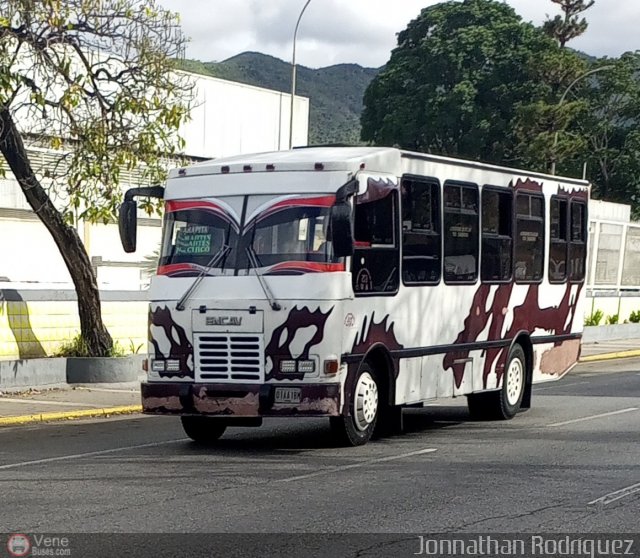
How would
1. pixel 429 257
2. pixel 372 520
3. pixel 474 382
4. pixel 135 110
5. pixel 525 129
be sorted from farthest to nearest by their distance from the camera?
pixel 525 129, pixel 135 110, pixel 474 382, pixel 429 257, pixel 372 520

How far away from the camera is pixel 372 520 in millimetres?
9133

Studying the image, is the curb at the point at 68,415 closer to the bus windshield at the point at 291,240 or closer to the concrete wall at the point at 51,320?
the concrete wall at the point at 51,320

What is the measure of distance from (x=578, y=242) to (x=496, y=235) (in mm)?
3006

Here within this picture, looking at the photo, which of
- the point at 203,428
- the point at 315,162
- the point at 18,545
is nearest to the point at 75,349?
the point at 203,428

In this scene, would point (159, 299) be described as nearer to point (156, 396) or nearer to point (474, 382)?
point (156, 396)

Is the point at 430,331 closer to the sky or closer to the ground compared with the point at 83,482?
closer to the sky

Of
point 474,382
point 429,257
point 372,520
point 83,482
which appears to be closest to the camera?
point 372,520

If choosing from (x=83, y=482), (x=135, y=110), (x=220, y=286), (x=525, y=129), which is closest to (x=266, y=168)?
(x=220, y=286)

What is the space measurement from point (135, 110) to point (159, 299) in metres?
6.97

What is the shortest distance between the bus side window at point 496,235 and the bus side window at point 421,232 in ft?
4.14

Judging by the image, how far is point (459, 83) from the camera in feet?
237

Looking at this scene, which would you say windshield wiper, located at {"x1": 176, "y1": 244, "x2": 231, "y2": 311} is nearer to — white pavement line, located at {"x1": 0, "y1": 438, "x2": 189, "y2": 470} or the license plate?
the license plate

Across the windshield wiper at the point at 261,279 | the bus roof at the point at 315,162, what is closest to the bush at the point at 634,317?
the bus roof at the point at 315,162

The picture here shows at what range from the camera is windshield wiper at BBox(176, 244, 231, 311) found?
1294 centimetres
